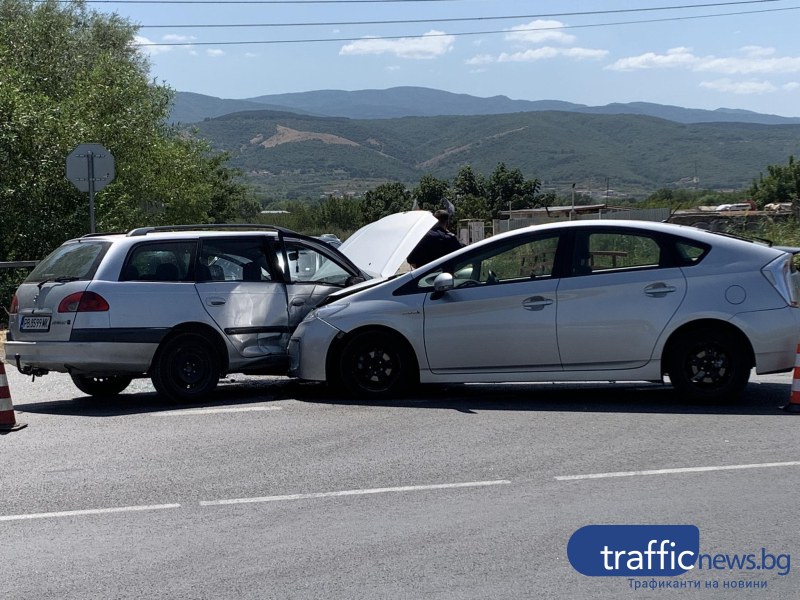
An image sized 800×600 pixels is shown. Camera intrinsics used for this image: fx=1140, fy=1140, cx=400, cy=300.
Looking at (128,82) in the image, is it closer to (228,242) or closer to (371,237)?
(371,237)

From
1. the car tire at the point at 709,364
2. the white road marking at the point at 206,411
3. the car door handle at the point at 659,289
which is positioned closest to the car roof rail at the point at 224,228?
the white road marking at the point at 206,411

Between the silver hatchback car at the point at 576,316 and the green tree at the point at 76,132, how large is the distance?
14.5 metres

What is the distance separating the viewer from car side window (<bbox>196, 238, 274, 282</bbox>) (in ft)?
37.0

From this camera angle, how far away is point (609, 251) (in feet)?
34.0

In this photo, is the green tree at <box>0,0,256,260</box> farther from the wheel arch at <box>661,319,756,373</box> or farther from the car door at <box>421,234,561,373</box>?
the wheel arch at <box>661,319,756,373</box>

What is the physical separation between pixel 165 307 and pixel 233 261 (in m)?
0.99

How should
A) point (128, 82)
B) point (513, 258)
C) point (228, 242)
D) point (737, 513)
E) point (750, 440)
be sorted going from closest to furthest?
point (737, 513), point (750, 440), point (513, 258), point (228, 242), point (128, 82)

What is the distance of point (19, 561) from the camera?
19.1ft

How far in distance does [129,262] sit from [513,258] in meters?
3.64

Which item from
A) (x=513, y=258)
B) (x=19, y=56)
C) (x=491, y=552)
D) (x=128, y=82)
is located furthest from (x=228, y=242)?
(x=19, y=56)

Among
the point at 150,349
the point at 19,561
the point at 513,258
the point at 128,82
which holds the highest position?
the point at 128,82

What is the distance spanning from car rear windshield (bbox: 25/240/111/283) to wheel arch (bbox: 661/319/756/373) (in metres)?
5.31

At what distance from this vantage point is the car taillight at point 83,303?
1048cm

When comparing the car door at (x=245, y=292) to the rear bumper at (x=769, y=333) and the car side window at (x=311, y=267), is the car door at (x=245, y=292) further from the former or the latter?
the rear bumper at (x=769, y=333)
